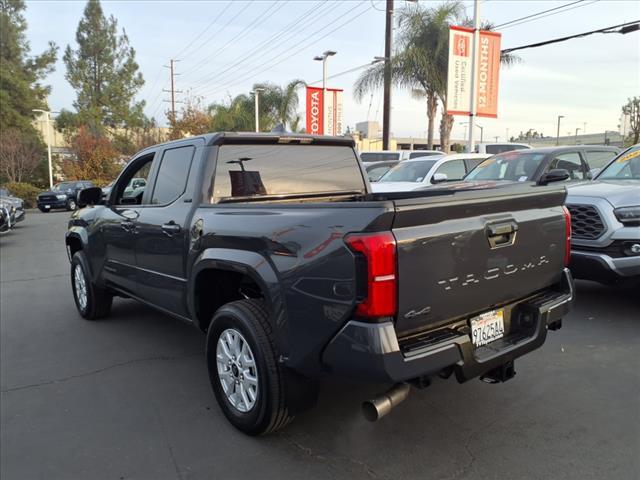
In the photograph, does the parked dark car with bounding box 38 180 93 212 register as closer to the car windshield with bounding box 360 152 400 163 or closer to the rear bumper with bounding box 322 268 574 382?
the car windshield with bounding box 360 152 400 163

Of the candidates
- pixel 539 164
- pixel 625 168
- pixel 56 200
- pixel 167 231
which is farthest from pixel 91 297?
pixel 56 200

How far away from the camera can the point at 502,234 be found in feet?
9.45

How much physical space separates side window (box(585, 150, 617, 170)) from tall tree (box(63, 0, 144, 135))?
48.2 meters

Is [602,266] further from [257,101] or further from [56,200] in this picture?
[257,101]

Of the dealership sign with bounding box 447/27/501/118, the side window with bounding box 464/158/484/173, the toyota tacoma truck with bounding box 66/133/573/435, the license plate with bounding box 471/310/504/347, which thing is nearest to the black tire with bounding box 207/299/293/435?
the toyota tacoma truck with bounding box 66/133/573/435

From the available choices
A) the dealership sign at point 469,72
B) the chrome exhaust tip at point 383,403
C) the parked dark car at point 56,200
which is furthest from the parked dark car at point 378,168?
the parked dark car at point 56,200

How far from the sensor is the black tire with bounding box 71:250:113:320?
568 centimetres

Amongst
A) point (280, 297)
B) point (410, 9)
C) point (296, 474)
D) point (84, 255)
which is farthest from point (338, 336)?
point (410, 9)

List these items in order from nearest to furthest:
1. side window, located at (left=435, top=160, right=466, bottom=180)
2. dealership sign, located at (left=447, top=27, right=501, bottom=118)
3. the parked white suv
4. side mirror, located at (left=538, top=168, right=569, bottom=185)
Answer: side mirror, located at (left=538, top=168, right=569, bottom=185) < the parked white suv < side window, located at (left=435, top=160, right=466, bottom=180) < dealership sign, located at (left=447, top=27, right=501, bottom=118)

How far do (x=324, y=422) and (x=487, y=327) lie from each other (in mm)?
1271

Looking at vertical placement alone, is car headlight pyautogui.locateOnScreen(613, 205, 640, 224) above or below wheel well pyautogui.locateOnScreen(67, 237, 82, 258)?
above

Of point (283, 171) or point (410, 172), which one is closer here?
point (283, 171)

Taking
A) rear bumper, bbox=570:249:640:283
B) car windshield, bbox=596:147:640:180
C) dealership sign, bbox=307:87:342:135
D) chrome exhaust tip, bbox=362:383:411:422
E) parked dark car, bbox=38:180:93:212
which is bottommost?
parked dark car, bbox=38:180:93:212

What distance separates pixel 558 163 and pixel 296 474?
6880 millimetres
